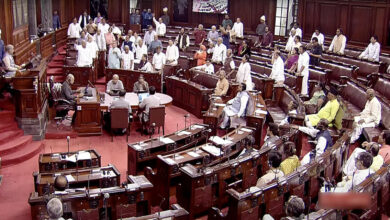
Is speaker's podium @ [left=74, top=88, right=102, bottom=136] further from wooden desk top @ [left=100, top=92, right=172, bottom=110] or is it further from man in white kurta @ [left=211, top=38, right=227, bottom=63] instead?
man in white kurta @ [left=211, top=38, right=227, bottom=63]

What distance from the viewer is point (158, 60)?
1481cm

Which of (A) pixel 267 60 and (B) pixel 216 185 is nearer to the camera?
(B) pixel 216 185

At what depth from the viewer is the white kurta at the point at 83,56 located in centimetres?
1470

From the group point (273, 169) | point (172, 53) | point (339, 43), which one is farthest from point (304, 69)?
point (273, 169)

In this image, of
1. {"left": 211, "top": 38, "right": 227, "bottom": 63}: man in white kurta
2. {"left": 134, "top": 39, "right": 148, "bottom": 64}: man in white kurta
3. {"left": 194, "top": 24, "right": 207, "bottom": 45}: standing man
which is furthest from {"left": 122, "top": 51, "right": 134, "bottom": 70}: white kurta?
{"left": 194, "top": 24, "right": 207, "bottom": 45}: standing man

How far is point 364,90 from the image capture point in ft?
39.0

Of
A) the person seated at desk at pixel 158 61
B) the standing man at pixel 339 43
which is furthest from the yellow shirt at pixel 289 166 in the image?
the standing man at pixel 339 43

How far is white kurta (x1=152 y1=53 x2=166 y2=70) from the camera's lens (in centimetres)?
1478

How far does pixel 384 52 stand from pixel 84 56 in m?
9.90

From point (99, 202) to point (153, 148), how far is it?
2.31m

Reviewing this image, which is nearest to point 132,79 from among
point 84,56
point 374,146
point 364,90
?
point 84,56

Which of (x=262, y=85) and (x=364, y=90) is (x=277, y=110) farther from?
(x=364, y=90)

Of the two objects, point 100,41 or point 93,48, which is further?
point 100,41

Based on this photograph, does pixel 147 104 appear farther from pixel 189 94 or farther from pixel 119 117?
pixel 189 94
